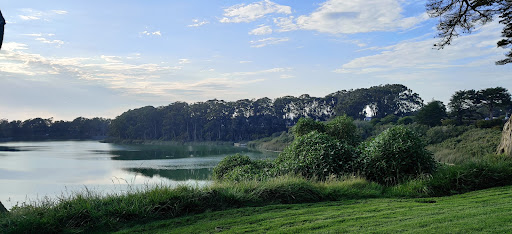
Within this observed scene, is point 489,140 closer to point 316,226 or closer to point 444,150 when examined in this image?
point 444,150

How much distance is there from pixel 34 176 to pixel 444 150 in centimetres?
2396

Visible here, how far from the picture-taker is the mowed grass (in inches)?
157

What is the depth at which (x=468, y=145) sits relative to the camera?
72.7 feet

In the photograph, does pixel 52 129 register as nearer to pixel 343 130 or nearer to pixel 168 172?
pixel 168 172

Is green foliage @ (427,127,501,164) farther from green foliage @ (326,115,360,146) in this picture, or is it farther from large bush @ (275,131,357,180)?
large bush @ (275,131,357,180)

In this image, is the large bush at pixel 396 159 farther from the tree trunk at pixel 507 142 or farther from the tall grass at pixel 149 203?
the tree trunk at pixel 507 142

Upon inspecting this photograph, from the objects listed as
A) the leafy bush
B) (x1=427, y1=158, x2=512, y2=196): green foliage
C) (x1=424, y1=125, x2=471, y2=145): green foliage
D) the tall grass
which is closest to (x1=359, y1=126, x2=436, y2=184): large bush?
(x1=427, y1=158, x2=512, y2=196): green foliage

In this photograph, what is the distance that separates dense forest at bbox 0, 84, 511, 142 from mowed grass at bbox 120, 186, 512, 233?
44095 mm

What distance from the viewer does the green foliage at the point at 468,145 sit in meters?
20.0

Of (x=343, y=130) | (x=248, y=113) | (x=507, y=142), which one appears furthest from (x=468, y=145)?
(x=248, y=113)

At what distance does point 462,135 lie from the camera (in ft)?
82.9

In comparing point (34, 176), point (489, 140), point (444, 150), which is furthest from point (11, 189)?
point (489, 140)

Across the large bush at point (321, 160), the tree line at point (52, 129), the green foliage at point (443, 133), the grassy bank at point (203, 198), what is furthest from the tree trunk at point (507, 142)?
the tree line at point (52, 129)

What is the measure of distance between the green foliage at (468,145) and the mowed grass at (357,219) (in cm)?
1561
